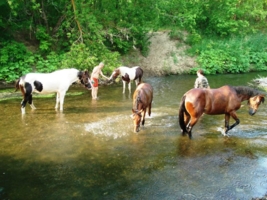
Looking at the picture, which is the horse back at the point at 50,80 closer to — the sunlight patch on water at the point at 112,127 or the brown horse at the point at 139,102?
the sunlight patch on water at the point at 112,127

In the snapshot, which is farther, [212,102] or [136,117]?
[136,117]

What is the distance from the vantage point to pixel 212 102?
24.5 ft

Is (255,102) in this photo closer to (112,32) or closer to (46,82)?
(46,82)

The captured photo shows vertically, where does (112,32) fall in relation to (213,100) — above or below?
above

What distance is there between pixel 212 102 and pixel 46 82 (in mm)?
5720

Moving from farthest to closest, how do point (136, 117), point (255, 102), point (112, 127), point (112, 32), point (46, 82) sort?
point (112, 32), point (46, 82), point (112, 127), point (136, 117), point (255, 102)

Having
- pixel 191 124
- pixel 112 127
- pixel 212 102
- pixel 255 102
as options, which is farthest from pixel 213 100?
pixel 112 127

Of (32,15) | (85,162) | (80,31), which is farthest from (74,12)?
(85,162)

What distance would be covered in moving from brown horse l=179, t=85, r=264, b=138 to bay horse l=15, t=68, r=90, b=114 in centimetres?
482

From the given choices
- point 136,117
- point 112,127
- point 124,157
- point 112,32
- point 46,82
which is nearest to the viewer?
point 124,157

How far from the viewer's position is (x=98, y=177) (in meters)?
5.48

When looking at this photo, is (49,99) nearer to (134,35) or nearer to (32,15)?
(32,15)

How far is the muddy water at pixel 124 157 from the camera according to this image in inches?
198

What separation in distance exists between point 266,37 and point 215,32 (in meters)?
4.07
